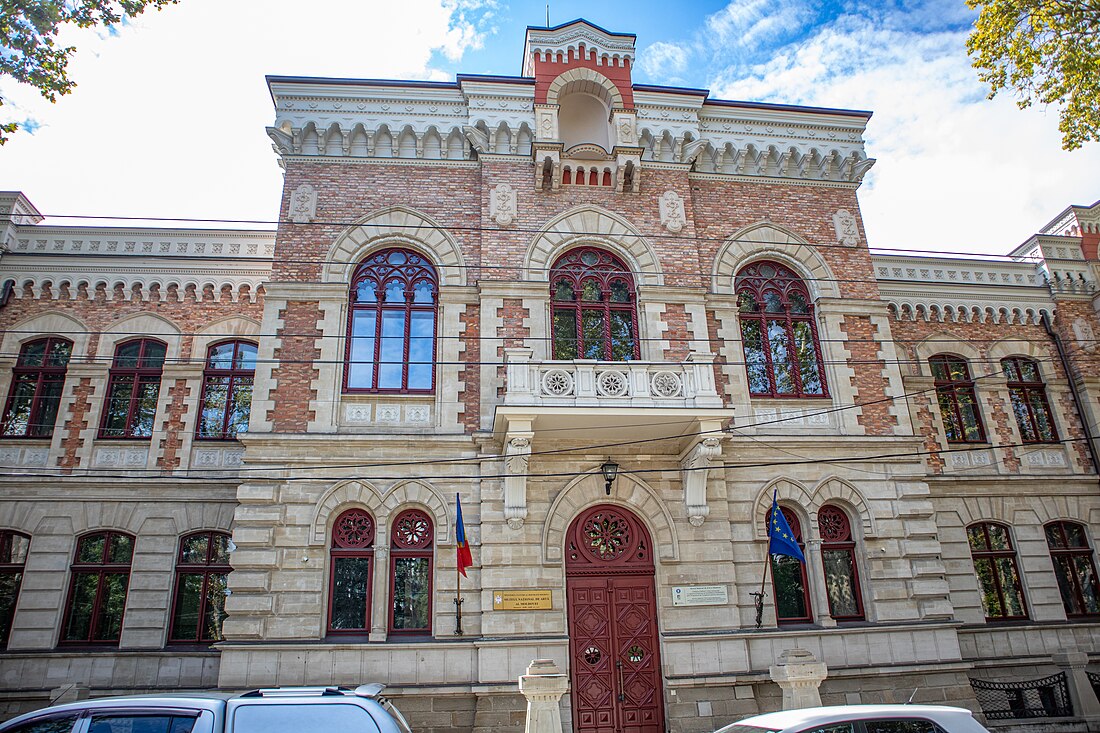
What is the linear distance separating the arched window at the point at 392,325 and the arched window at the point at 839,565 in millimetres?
9243

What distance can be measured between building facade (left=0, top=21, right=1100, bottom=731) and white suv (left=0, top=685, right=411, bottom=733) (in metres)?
6.60

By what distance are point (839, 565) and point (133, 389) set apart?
1735 cm

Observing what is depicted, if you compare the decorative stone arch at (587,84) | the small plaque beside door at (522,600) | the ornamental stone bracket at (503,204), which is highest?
the decorative stone arch at (587,84)

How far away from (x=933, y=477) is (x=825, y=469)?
456cm

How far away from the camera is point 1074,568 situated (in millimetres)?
18047

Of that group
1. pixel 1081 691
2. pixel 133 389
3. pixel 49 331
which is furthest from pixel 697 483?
pixel 49 331

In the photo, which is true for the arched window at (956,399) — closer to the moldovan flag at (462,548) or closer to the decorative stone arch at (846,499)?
the decorative stone arch at (846,499)

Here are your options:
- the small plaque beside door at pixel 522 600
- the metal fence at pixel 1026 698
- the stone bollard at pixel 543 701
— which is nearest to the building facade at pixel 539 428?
the small plaque beside door at pixel 522 600

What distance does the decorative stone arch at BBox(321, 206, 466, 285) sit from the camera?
1584 cm

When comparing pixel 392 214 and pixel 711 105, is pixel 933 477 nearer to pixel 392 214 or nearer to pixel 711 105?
pixel 711 105

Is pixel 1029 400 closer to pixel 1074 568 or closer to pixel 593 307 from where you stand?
pixel 1074 568

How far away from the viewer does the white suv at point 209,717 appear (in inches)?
251

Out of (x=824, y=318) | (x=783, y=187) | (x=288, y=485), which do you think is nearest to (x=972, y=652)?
(x=824, y=318)

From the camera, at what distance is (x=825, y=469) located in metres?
15.2
